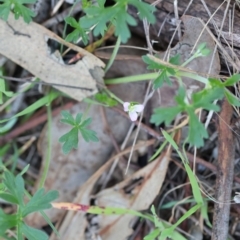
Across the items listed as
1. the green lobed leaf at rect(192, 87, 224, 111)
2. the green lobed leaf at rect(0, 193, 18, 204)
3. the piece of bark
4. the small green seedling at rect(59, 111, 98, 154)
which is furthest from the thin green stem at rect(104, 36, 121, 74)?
the green lobed leaf at rect(0, 193, 18, 204)

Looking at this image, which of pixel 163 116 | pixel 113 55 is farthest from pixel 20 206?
pixel 113 55

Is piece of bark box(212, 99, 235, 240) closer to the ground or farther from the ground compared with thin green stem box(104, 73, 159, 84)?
closer to the ground

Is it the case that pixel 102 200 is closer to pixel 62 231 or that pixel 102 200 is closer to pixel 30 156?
pixel 62 231

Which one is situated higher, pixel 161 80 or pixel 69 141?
pixel 161 80

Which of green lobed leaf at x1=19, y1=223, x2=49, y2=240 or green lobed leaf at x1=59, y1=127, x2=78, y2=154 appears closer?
green lobed leaf at x1=19, y1=223, x2=49, y2=240

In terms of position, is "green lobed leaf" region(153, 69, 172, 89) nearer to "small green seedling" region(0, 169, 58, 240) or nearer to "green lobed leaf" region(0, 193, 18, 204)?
"small green seedling" region(0, 169, 58, 240)

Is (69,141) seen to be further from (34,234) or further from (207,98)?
(207,98)

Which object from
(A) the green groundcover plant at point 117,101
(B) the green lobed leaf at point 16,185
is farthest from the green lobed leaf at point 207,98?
(B) the green lobed leaf at point 16,185
